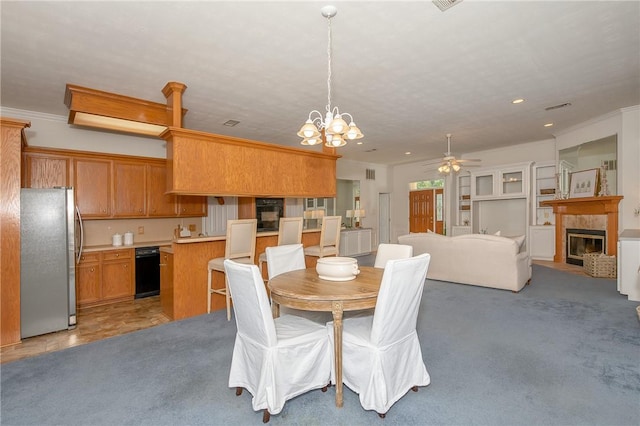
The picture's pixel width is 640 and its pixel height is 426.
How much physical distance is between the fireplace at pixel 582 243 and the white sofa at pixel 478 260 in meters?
2.37

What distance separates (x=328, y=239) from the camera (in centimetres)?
482

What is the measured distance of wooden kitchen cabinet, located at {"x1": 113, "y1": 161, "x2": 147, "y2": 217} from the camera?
16.2 feet

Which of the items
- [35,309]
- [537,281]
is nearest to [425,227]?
[537,281]

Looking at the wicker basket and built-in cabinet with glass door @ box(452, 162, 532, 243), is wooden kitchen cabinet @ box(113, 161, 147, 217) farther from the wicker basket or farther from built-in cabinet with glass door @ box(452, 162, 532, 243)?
the wicker basket

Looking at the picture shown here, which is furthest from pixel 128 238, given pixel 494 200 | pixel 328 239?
pixel 494 200

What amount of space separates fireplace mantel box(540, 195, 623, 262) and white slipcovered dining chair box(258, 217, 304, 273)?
559 centimetres

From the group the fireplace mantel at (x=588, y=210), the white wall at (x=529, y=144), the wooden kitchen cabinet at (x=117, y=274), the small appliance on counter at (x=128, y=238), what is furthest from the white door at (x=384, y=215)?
the wooden kitchen cabinet at (x=117, y=274)

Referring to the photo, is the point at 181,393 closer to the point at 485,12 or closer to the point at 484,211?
the point at 485,12

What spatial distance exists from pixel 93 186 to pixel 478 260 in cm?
605

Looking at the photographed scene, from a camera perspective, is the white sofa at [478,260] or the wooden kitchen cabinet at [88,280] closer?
the wooden kitchen cabinet at [88,280]

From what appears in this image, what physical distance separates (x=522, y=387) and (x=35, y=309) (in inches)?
179

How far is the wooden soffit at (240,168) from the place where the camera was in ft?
12.0

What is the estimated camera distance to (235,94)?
4.13m

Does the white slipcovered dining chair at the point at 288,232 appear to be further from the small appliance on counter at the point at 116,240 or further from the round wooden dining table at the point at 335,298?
the small appliance on counter at the point at 116,240
